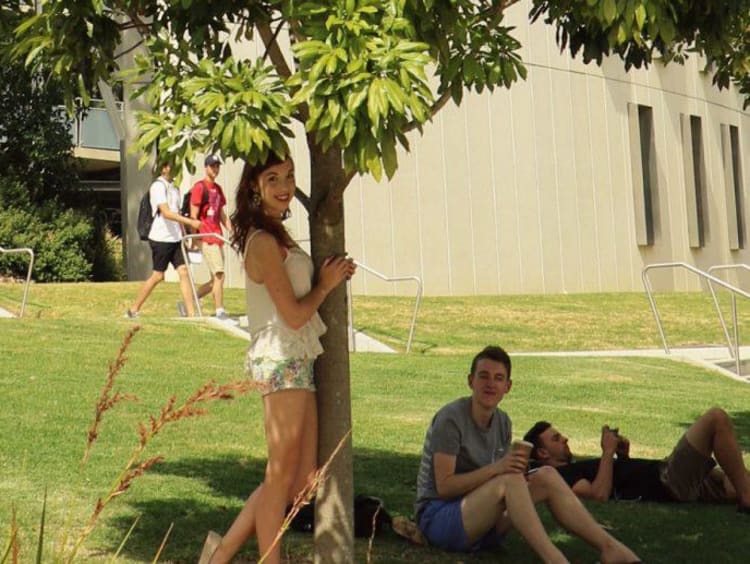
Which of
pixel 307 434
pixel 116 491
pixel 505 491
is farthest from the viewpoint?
pixel 505 491

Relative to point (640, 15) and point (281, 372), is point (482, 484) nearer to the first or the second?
point (281, 372)

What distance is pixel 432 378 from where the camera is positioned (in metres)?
13.6

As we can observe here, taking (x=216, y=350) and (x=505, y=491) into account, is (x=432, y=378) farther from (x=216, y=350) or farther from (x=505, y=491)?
(x=505, y=491)

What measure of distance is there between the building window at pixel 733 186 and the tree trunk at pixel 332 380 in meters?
33.2

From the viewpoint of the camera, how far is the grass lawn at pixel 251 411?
7441 mm

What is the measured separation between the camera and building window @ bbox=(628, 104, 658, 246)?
3206 centimetres

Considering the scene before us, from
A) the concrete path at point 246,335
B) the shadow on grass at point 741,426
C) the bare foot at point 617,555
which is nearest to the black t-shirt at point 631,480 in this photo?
the bare foot at point 617,555

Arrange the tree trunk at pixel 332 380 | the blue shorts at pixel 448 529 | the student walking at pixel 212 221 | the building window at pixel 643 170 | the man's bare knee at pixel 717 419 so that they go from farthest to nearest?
1. the building window at pixel 643 170
2. the student walking at pixel 212 221
3. the man's bare knee at pixel 717 419
4. the blue shorts at pixel 448 529
5. the tree trunk at pixel 332 380

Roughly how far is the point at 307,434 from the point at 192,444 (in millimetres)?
3803

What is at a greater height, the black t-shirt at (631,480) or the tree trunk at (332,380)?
the tree trunk at (332,380)

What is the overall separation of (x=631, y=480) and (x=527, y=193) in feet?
64.2

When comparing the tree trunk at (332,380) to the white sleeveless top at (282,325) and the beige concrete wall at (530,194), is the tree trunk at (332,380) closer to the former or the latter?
the white sleeveless top at (282,325)


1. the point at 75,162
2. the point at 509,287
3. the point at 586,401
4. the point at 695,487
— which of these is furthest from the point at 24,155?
the point at 695,487

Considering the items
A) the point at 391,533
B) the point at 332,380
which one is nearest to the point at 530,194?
the point at 391,533
